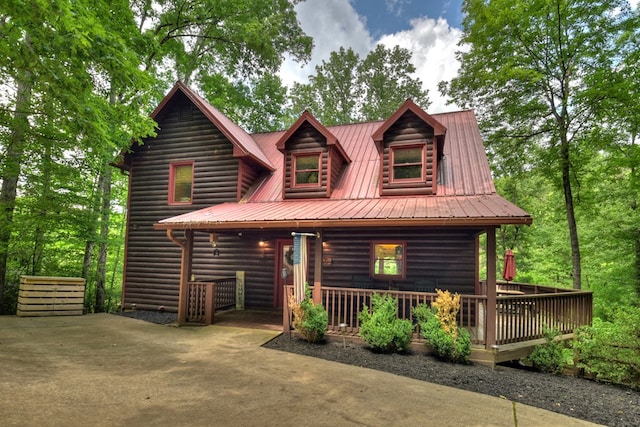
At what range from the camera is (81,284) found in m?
10.2

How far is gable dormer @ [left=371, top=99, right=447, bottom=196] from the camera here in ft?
30.2

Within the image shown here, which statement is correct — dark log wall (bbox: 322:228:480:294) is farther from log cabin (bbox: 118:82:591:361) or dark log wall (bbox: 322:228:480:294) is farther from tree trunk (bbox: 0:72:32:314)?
tree trunk (bbox: 0:72:32:314)

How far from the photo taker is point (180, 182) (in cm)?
1163

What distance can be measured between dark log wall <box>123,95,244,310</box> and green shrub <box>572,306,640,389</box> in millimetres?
10058

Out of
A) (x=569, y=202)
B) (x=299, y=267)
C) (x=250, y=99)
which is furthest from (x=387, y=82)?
(x=299, y=267)

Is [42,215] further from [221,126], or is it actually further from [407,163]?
[407,163]

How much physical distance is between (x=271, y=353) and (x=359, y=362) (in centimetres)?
175

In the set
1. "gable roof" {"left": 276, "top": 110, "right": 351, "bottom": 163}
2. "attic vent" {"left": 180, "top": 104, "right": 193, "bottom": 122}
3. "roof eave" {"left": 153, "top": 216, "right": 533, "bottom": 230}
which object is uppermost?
"attic vent" {"left": 180, "top": 104, "right": 193, "bottom": 122}

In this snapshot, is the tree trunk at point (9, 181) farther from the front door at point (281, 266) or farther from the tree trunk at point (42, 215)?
the front door at point (281, 266)

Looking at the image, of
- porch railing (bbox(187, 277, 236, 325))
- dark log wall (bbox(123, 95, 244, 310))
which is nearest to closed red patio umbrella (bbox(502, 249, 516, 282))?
porch railing (bbox(187, 277, 236, 325))

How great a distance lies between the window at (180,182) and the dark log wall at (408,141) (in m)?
6.93

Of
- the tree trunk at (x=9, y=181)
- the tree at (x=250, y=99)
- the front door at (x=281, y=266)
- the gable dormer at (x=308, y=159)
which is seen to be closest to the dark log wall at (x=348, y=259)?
the front door at (x=281, y=266)

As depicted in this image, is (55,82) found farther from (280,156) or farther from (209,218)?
(280,156)

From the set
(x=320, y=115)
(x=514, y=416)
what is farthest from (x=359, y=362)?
(x=320, y=115)
